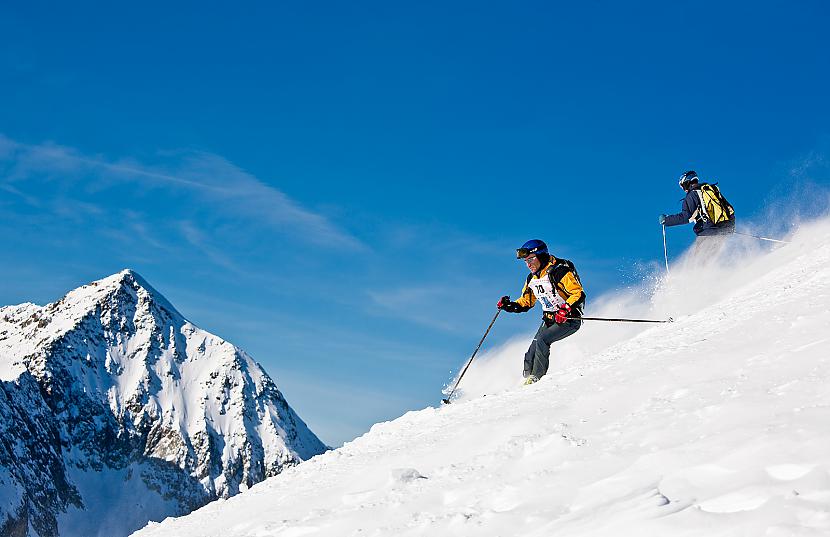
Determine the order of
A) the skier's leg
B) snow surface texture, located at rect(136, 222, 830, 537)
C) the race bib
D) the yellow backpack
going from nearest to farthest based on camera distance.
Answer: snow surface texture, located at rect(136, 222, 830, 537) < the skier's leg < the race bib < the yellow backpack

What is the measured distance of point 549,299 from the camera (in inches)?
459

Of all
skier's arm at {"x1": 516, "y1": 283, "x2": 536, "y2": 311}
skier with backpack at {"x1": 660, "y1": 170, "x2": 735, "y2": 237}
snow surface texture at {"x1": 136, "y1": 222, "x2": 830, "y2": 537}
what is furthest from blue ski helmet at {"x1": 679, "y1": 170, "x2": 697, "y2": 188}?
snow surface texture at {"x1": 136, "y1": 222, "x2": 830, "y2": 537}

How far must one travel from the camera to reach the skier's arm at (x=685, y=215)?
16391mm

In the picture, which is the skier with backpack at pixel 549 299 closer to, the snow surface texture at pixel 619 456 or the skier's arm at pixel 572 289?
the skier's arm at pixel 572 289

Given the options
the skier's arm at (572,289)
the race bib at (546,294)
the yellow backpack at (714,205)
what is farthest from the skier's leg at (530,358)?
the yellow backpack at (714,205)

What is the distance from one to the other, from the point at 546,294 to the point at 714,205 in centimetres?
Result: 631

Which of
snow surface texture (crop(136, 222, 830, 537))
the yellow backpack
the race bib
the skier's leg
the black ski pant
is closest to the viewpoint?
snow surface texture (crop(136, 222, 830, 537))

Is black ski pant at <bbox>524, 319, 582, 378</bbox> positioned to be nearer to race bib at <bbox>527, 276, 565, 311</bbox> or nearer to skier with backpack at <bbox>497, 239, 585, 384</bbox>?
skier with backpack at <bbox>497, 239, 585, 384</bbox>

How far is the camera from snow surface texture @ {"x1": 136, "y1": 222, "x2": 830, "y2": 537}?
4.12 metres

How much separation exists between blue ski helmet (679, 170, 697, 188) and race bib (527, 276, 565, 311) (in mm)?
6218

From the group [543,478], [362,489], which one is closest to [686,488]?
[543,478]

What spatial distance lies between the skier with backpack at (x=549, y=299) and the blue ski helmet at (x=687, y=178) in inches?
242

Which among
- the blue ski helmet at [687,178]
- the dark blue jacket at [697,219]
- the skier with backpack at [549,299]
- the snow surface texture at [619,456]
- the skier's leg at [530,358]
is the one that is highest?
the blue ski helmet at [687,178]

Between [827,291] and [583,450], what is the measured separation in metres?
4.26
